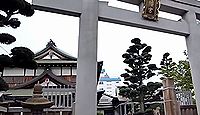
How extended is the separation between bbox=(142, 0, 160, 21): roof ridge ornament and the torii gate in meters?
0.10

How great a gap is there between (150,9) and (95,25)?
1.28 m

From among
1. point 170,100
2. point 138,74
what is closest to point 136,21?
point 170,100

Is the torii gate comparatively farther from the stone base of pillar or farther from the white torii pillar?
the stone base of pillar

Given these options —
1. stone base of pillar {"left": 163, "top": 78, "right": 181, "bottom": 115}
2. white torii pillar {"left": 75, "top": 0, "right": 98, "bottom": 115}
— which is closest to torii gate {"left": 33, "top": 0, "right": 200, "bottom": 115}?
white torii pillar {"left": 75, "top": 0, "right": 98, "bottom": 115}

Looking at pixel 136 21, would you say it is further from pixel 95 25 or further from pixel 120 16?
pixel 95 25

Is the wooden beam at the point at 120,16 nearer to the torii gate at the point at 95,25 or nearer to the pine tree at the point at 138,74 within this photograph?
the torii gate at the point at 95,25

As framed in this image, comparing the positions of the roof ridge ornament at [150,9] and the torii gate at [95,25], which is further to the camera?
the roof ridge ornament at [150,9]

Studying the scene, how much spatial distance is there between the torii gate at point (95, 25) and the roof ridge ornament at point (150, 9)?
0.32ft

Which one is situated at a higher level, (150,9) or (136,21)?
(150,9)

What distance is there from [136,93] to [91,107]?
28.2 ft

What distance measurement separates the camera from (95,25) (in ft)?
11.8

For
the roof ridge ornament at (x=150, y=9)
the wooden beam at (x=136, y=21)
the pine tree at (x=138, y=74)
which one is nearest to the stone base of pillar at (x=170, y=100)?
the wooden beam at (x=136, y=21)

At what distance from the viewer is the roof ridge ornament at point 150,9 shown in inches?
165

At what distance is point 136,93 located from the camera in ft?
37.6
